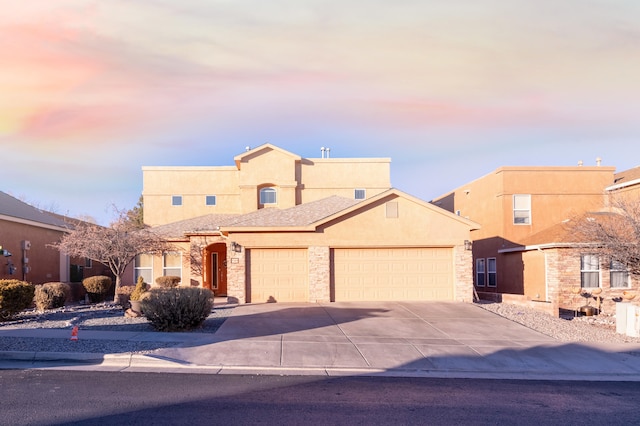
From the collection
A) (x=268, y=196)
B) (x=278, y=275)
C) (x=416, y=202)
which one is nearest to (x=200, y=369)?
(x=278, y=275)

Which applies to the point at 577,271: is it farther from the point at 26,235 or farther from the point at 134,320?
the point at 26,235

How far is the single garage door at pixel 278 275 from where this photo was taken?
75.0ft

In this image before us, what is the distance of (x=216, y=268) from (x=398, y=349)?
1638 cm

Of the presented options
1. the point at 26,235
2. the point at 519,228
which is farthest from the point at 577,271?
the point at 26,235

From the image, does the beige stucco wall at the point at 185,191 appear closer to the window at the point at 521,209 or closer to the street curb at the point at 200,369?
the window at the point at 521,209

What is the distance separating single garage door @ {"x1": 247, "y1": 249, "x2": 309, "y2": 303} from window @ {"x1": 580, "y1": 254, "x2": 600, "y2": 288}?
11.1 meters

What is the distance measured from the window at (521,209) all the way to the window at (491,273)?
246 centimetres

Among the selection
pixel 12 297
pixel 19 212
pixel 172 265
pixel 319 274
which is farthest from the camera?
Result: pixel 172 265

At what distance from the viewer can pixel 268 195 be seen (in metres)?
35.0

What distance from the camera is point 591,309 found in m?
22.6

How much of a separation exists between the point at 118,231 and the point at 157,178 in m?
13.7

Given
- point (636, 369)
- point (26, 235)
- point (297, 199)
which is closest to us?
point (636, 369)

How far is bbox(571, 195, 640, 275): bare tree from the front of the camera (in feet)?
61.8

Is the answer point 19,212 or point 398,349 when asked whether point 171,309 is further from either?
point 19,212
